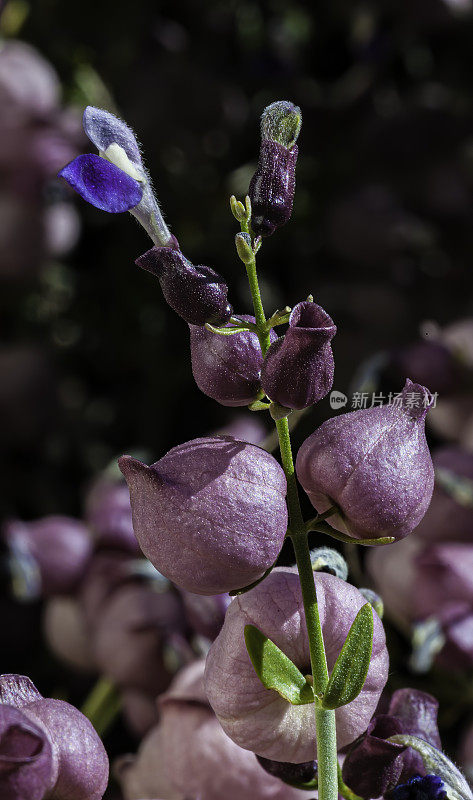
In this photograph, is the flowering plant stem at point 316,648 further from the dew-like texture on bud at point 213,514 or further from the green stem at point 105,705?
the green stem at point 105,705

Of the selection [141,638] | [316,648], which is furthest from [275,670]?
[141,638]

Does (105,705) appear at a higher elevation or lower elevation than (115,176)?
lower

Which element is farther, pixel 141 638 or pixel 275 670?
pixel 141 638

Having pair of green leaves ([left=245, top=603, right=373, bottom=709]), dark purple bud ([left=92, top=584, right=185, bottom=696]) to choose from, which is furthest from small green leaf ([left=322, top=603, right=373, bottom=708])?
dark purple bud ([left=92, top=584, right=185, bottom=696])

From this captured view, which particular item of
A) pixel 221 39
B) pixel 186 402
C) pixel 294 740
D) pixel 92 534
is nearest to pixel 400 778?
pixel 294 740

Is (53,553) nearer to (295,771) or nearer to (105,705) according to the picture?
(105,705)

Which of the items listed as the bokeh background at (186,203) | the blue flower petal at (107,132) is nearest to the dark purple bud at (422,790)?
the blue flower petal at (107,132)
